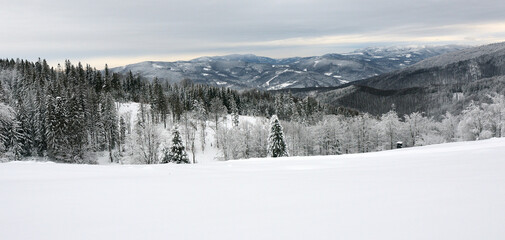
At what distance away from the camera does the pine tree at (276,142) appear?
45000 mm

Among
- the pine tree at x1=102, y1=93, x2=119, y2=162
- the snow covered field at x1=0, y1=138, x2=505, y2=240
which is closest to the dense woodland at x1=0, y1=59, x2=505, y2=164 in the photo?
the pine tree at x1=102, y1=93, x2=119, y2=162

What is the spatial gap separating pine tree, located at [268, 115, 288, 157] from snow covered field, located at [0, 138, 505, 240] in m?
36.8

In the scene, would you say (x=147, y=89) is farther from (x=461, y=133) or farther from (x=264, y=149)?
(x=461, y=133)

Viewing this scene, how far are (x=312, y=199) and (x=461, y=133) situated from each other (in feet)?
198

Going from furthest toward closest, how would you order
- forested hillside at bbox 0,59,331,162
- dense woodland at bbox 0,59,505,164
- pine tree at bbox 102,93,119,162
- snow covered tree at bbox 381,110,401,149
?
1. snow covered tree at bbox 381,110,401,149
2. pine tree at bbox 102,93,119,162
3. forested hillside at bbox 0,59,331,162
4. dense woodland at bbox 0,59,505,164

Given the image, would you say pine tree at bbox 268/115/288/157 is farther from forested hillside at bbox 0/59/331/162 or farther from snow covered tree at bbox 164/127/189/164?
forested hillside at bbox 0/59/331/162

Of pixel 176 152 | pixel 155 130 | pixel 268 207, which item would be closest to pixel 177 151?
pixel 176 152

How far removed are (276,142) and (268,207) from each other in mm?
40047

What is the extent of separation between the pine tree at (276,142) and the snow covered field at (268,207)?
36768mm

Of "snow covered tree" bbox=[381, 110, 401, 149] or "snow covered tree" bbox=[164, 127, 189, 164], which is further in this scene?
"snow covered tree" bbox=[381, 110, 401, 149]

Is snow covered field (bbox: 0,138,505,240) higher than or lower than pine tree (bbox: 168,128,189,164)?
higher

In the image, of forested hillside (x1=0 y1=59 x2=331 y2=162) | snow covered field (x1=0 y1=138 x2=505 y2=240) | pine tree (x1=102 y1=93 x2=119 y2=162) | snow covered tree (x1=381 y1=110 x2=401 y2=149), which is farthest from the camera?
snow covered tree (x1=381 y1=110 x2=401 y2=149)

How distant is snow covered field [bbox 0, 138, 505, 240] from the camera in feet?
14.2

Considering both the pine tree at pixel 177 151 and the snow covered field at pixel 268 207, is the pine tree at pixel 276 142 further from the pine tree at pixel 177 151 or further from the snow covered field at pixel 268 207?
the snow covered field at pixel 268 207
